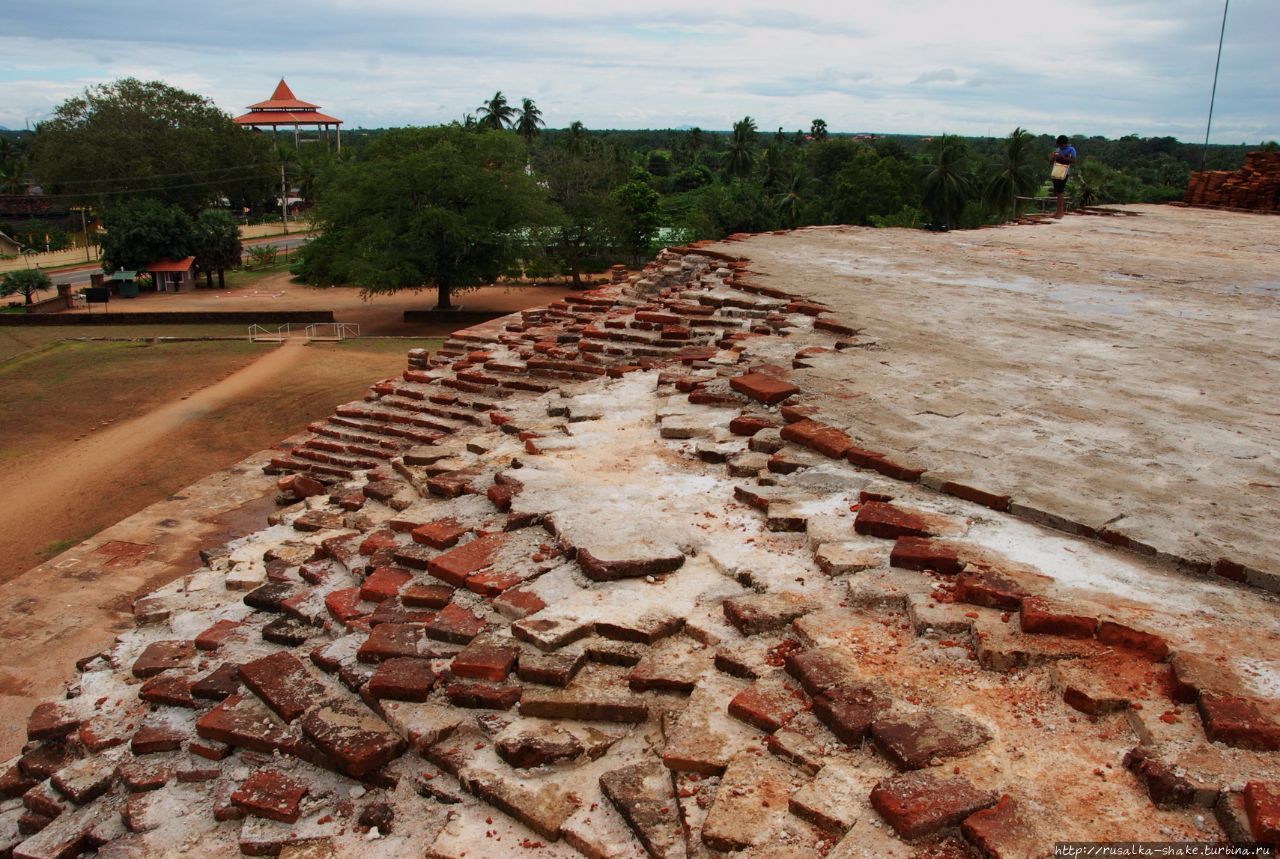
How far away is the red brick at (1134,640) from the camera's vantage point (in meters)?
2.34

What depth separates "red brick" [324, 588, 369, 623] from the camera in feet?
10.6

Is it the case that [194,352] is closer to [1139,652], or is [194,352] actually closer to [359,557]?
[359,557]

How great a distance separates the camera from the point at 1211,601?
2666mm

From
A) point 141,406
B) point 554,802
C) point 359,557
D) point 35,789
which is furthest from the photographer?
point 141,406

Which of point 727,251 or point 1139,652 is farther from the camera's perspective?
point 727,251

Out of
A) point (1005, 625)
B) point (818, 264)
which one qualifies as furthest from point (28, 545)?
point (1005, 625)

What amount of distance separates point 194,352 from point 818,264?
14.9m

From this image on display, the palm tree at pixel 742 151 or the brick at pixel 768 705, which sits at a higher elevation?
the palm tree at pixel 742 151

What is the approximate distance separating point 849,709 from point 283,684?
1.79 meters

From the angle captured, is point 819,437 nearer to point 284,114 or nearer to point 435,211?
point 435,211

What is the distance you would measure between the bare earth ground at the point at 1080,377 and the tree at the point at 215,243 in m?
27.5

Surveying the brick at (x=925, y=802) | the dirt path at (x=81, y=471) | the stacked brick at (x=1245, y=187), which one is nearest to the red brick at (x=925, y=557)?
the brick at (x=925, y=802)

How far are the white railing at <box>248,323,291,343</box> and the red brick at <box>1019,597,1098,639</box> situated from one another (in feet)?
65.0

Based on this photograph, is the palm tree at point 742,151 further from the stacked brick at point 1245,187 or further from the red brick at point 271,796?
the red brick at point 271,796
